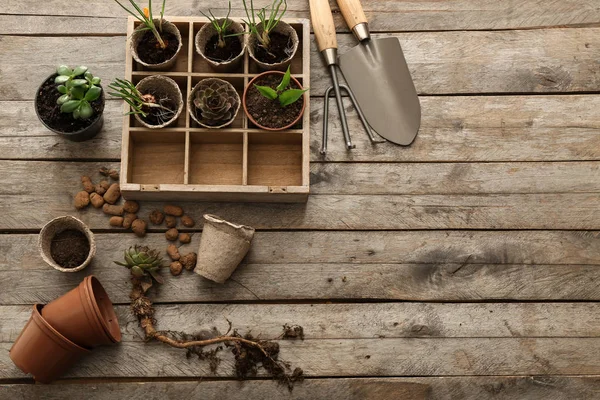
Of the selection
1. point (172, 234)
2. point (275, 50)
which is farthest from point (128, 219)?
point (275, 50)

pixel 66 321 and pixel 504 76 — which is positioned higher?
pixel 504 76

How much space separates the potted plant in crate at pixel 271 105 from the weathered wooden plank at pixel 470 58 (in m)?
0.16

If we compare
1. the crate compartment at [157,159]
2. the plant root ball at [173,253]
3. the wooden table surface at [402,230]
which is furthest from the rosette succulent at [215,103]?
the plant root ball at [173,253]

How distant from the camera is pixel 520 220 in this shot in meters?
1.72

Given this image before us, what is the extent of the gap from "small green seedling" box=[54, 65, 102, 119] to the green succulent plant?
0.39 m

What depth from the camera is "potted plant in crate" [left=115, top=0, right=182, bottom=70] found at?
1.61 metres

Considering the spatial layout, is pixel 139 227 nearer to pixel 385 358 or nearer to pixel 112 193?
pixel 112 193

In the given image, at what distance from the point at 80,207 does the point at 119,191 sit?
4.7 inches

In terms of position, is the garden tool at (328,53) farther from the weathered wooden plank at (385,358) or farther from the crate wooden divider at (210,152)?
the weathered wooden plank at (385,358)

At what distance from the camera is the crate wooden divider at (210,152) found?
1586 millimetres

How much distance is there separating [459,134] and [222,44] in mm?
741

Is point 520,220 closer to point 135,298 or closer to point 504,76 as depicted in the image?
point 504,76

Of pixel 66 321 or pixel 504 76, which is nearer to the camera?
pixel 66 321

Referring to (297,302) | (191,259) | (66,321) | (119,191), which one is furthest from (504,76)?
(66,321)
